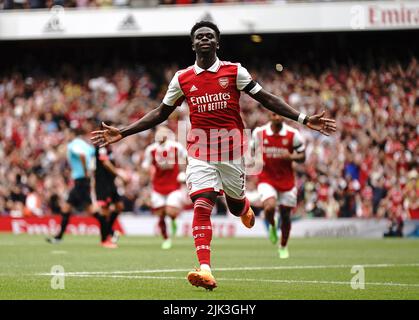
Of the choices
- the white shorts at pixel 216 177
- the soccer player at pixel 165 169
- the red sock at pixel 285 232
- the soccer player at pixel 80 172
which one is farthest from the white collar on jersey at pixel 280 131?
the white shorts at pixel 216 177

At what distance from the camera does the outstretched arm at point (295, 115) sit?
1084cm

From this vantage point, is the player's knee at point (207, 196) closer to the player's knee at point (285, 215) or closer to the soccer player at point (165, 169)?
the player's knee at point (285, 215)

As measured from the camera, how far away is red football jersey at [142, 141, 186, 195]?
21969mm

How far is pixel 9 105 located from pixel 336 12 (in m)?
12.3

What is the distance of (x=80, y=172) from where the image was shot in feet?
72.9

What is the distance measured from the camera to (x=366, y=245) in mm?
22156

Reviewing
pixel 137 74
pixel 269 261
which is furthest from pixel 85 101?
pixel 269 261

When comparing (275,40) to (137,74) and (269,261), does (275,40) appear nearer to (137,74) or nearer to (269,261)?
(137,74)

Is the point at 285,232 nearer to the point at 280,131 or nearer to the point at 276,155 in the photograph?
the point at 276,155

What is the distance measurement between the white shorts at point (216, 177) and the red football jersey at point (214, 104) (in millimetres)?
90

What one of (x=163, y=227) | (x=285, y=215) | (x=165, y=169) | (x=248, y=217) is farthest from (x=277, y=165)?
(x=248, y=217)

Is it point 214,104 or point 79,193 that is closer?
point 214,104

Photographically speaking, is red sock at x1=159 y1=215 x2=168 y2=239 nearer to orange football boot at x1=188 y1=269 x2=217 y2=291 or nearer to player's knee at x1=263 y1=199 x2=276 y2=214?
player's knee at x1=263 y1=199 x2=276 y2=214

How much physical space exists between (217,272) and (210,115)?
2903 millimetres
